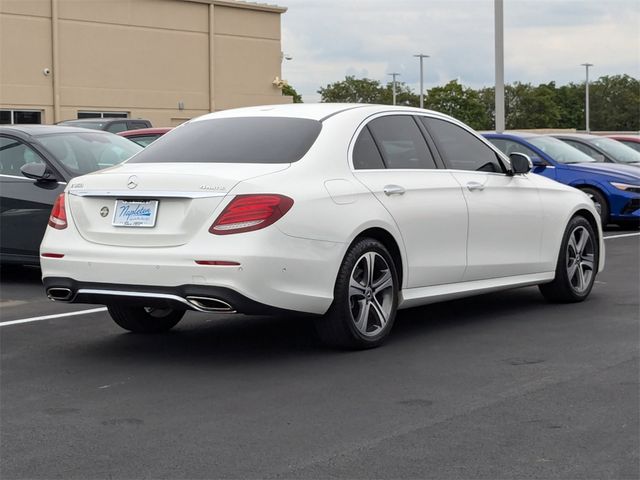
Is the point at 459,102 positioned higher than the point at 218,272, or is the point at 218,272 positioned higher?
the point at 459,102

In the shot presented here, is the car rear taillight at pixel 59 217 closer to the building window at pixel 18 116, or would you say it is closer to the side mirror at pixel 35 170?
the side mirror at pixel 35 170

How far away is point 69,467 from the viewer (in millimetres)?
4895

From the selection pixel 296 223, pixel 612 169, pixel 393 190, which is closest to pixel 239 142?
pixel 296 223

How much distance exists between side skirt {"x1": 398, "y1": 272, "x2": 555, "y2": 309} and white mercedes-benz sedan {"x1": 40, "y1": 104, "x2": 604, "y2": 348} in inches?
0.5

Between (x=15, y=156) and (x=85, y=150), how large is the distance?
2.18 ft

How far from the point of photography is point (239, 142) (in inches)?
300

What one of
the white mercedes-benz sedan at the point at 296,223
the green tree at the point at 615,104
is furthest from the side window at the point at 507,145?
the green tree at the point at 615,104

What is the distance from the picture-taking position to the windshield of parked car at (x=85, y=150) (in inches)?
441

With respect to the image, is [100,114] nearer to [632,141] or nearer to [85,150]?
[632,141]

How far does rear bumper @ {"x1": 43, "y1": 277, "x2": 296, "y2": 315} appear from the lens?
6.72 m

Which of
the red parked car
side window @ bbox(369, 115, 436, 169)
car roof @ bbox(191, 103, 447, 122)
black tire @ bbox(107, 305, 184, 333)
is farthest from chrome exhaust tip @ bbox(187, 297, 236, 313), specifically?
the red parked car

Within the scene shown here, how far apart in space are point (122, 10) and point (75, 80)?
4.27m

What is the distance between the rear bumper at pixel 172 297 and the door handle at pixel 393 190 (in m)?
1.20

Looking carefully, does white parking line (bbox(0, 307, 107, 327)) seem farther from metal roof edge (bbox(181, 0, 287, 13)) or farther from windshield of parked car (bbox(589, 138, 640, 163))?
metal roof edge (bbox(181, 0, 287, 13))
